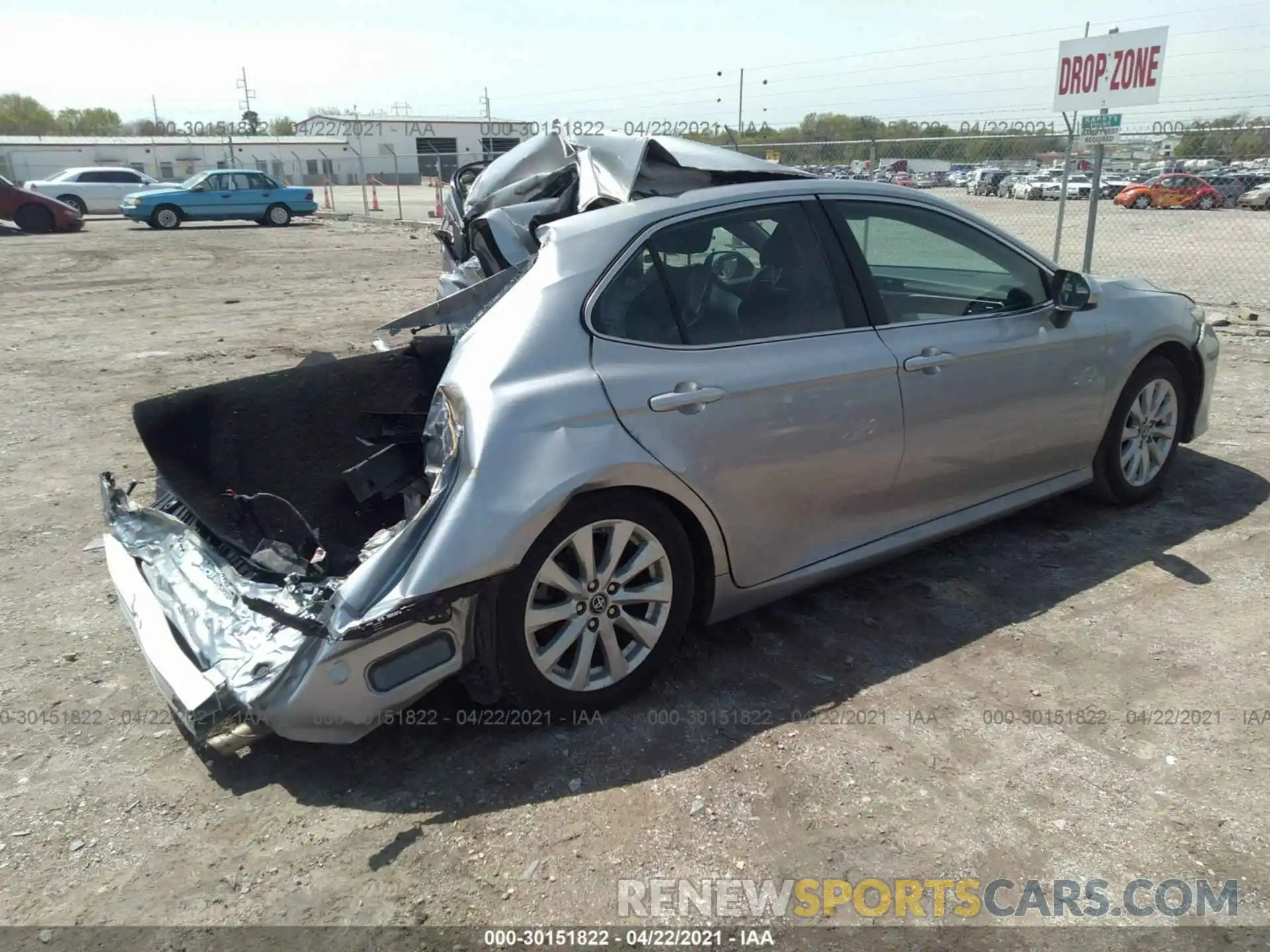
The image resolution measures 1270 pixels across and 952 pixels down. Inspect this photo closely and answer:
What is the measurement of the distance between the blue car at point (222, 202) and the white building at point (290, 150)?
10.4 m

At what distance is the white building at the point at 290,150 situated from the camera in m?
44.4

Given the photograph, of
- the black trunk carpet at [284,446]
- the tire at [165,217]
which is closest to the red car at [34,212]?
the tire at [165,217]

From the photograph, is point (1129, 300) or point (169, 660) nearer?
point (169, 660)

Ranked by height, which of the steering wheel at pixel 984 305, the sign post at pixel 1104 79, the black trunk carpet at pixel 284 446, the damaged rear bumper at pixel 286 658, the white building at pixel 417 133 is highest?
the white building at pixel 417 133

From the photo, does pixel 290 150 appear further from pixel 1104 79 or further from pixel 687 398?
pixel 687 398

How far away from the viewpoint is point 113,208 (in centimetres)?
3020

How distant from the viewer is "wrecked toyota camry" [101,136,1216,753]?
2.85 m

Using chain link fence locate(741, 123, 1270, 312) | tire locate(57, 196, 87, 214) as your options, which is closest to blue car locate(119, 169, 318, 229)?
tire locate(57, 196, 87, 214)

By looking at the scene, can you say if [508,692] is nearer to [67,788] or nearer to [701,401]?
[701,401]

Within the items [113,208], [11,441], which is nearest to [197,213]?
[113,208]

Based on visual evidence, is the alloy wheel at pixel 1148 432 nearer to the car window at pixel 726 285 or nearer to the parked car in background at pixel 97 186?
the car window at pixel 726 285

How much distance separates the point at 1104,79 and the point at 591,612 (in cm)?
1026

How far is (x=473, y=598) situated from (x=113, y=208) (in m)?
33.0

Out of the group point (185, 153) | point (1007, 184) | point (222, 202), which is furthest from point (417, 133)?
point (1007, 184)
